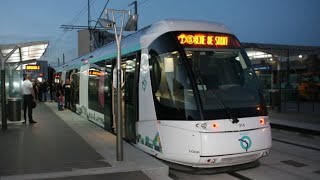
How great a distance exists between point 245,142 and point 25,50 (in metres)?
11.9

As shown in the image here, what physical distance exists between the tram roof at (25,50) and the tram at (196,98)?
586 centimetres

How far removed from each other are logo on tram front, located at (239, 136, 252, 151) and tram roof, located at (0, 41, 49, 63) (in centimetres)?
921

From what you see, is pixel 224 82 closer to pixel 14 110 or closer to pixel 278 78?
pixel 14 110

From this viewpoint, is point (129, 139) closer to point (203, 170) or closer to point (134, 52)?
point (134, 52)

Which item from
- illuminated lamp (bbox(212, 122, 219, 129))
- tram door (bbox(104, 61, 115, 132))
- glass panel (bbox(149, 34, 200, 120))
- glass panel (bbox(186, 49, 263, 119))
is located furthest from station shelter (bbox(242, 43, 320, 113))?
illuminated lamp (bbox(212, 122, 219, 129))

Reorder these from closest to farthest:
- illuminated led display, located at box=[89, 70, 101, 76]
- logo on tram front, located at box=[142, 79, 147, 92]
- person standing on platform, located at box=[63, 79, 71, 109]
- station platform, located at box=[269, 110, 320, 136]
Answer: logo on tram front, located at box=[142, 79, 147, 92], illuminated led display, located at box=[89, 70, 101, 76], station platform, located at box=[269, 110, 320, 136], person standing on platform, located at box=[63, 79, 71, 109]

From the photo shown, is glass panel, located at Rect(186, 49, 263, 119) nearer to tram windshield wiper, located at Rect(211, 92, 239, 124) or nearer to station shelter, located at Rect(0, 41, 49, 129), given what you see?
tram windshield wiper, located at Rect(211, 92, 239, 124)

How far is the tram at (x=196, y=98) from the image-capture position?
8250 millimetres

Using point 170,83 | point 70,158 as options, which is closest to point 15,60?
point 70,158

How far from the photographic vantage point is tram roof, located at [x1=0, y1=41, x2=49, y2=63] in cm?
1490

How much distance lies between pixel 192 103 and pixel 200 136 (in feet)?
2.27

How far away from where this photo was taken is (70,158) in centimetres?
916

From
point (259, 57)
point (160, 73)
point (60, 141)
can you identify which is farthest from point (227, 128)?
point (259, 57)

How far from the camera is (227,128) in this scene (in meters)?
8.27
